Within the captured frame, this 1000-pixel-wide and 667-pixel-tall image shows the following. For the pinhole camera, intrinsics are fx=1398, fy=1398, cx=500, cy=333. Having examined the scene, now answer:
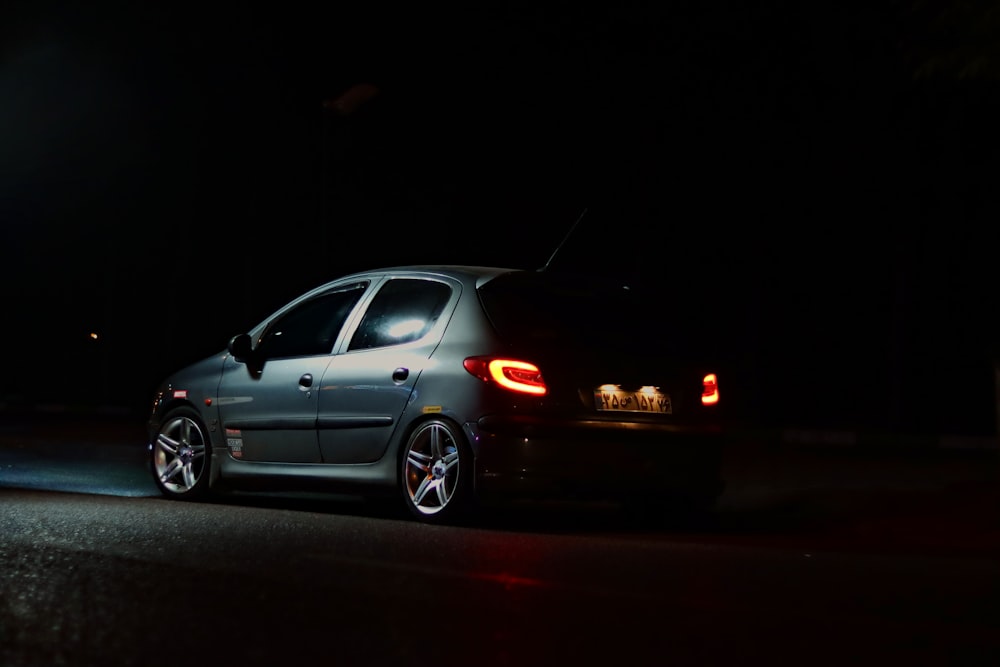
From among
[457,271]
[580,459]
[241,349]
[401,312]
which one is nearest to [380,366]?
[401,312]

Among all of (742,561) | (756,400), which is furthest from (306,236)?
(742,561)

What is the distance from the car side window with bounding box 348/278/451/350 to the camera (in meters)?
9.14

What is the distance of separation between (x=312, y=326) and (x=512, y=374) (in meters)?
2.38

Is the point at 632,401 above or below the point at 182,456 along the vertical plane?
above

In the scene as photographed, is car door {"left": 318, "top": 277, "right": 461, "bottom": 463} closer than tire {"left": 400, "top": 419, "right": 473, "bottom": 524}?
No

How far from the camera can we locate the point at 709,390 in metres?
9.23

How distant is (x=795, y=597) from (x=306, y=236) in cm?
3245

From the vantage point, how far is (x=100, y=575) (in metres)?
6.34

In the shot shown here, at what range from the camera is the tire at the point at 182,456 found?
10305mm

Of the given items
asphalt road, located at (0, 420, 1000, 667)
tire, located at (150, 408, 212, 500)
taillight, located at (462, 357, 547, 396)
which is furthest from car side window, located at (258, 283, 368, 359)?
taillight, located at (462, 357, 547, 396)

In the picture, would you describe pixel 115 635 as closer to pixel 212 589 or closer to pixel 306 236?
pixel 212 589

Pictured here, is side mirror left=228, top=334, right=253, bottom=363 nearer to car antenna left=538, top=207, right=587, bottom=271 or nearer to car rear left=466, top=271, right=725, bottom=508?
car rear left=466, top=271, right=725, bottom=508

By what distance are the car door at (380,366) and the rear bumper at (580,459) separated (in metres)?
0.74

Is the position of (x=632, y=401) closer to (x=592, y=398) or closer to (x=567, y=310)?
(x=592, y=398)
